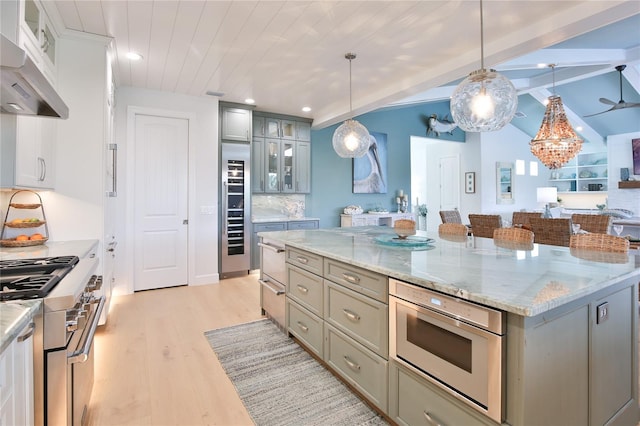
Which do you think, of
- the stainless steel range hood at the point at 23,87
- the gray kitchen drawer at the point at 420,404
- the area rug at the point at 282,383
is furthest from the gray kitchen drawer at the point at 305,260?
the stainless steel range hood at the point at 23,87

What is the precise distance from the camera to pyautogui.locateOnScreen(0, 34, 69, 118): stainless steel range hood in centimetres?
117

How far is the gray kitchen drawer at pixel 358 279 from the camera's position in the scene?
171 cm

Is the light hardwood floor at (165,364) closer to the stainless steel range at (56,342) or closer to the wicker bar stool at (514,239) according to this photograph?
the stainless steel range at (56,342)

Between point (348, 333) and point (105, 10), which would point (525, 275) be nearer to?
point (348, 333)

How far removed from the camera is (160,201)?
14.6ft

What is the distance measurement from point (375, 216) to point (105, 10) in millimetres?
4993

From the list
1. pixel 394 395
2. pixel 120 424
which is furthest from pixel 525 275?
pixel 120 424

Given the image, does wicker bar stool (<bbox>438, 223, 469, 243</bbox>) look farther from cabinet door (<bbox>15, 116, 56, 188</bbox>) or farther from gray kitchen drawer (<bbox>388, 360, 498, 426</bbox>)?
cabinet door (<bbox>15, 116, 56, 188</bbox>)

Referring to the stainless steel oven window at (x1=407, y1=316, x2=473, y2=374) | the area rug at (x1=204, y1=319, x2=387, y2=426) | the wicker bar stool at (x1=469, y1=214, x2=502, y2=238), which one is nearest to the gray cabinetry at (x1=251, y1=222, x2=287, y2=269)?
the area rug at (x1=204, y1=319, x2=387, y2=426)

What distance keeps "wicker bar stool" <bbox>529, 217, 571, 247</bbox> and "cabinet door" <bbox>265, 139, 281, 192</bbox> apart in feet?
12.4

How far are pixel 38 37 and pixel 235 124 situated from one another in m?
2.89

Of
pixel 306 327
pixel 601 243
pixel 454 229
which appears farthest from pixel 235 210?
pixel 601 243

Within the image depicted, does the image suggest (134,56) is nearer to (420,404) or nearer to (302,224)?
(302,224)

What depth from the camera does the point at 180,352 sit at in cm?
265
